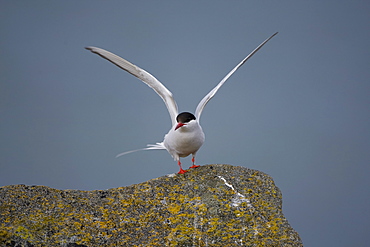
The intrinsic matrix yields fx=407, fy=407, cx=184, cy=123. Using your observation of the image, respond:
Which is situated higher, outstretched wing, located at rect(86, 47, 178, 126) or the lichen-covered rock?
outstretched wing, located at rect(86, 47, 178, 126)

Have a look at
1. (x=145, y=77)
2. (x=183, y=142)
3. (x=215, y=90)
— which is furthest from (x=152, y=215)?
(x=215, y=90)

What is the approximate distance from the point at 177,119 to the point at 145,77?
1.17 metres

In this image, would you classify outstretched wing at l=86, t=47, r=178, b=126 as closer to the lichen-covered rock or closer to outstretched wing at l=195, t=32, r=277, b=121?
outstretched wing at l=195, t=32, r=277, b=121

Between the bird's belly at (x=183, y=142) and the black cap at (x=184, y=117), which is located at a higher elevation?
the black cap at (x=184, y=117)

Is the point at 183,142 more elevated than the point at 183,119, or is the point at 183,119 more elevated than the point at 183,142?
the point at 183,119

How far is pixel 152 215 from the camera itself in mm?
5078

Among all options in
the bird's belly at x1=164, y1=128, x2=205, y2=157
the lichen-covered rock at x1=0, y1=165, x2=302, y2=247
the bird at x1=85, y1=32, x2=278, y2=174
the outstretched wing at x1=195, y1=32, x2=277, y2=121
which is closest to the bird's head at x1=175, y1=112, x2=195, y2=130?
the bird at x1=85, y1=32, x2=278, y2=174

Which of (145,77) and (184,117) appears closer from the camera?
(184,117)

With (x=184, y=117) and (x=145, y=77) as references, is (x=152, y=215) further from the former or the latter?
(x=145, y=77)

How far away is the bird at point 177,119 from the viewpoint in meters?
6.38

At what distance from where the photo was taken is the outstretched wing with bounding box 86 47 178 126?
22.1 feet

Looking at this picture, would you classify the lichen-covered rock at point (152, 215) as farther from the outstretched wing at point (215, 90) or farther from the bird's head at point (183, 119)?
the outstretched wing at point (215, 90)

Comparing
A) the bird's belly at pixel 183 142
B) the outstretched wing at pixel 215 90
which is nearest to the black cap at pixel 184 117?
the bird's belly at pixel 183 142

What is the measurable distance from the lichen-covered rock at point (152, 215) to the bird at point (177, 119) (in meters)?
0.94
